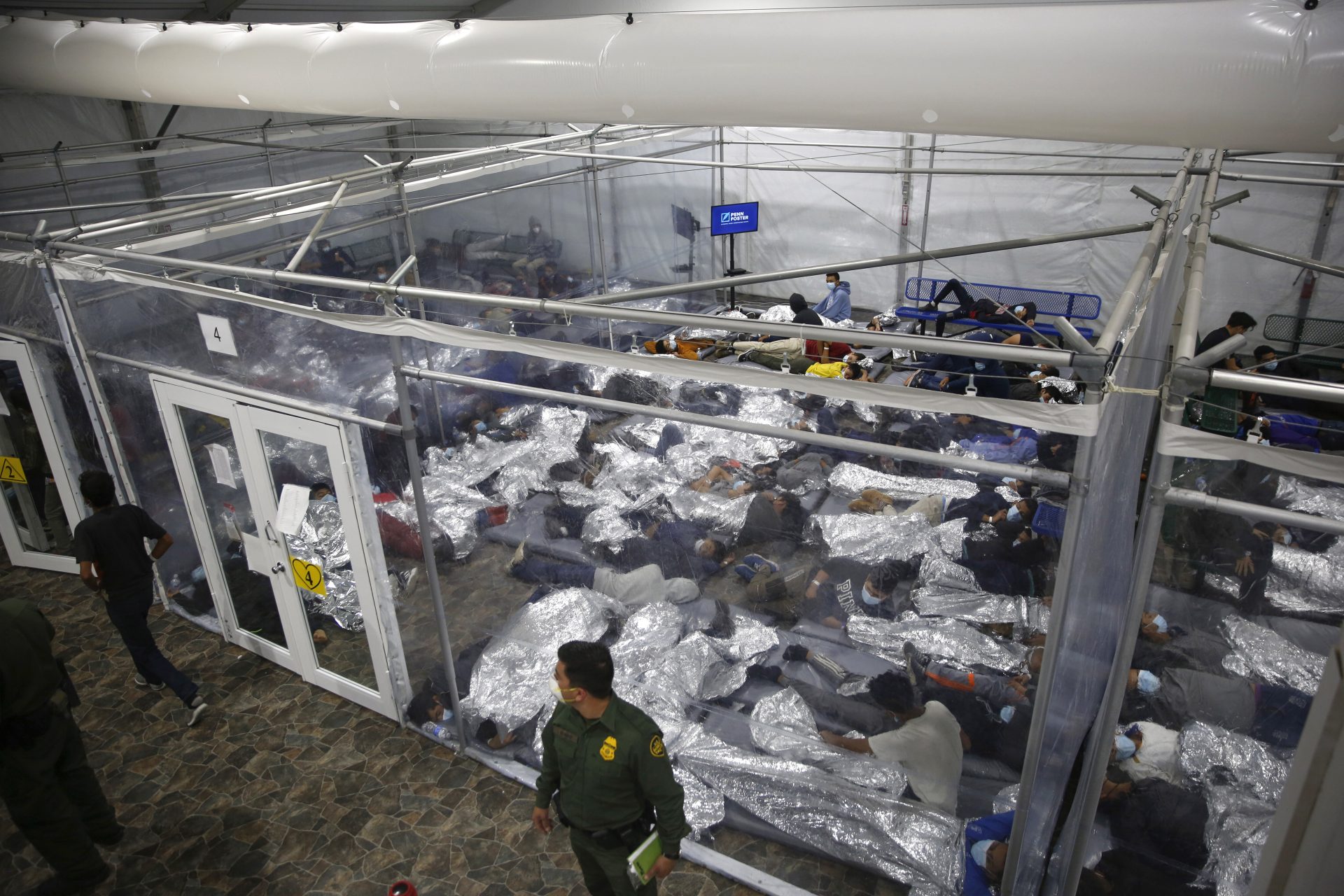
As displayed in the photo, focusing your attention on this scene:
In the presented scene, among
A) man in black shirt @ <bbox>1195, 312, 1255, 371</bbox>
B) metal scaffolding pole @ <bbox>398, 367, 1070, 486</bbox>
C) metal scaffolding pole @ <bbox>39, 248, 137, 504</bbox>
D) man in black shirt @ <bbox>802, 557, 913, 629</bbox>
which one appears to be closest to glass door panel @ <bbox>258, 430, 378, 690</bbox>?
metal scaffolding pole @ <bbox>398, 367, 1070, 486</bbox>

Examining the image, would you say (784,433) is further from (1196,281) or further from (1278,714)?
(1278,714)

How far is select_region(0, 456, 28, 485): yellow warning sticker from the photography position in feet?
18.1

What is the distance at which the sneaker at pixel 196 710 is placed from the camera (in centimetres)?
448

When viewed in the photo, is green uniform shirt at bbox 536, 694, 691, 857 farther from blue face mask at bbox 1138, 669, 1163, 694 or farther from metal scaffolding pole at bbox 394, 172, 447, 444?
metal scaffolding pole at bbox 394, 172, 447, 444

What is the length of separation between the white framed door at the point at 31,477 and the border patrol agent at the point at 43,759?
2463 millimetres

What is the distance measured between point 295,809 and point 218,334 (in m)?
2.38

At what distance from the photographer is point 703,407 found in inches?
175

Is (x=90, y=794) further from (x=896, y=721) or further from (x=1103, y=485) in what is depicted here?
(x=1103, y=485)

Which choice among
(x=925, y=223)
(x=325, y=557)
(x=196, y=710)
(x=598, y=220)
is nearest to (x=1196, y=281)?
(x=325, y=557)

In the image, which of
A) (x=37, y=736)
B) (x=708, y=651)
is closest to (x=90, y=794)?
(x=37, y=736)

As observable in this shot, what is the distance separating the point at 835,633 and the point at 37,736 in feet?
10.7

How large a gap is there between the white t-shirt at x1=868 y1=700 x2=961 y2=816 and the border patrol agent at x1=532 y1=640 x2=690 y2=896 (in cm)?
100

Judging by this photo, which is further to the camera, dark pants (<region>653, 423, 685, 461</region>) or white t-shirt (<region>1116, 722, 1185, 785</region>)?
dark pants (<region>653, 423, 685, 461</region>)

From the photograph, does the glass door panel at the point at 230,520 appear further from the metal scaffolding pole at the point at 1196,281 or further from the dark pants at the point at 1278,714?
the dark pants at the point at 1278,714
